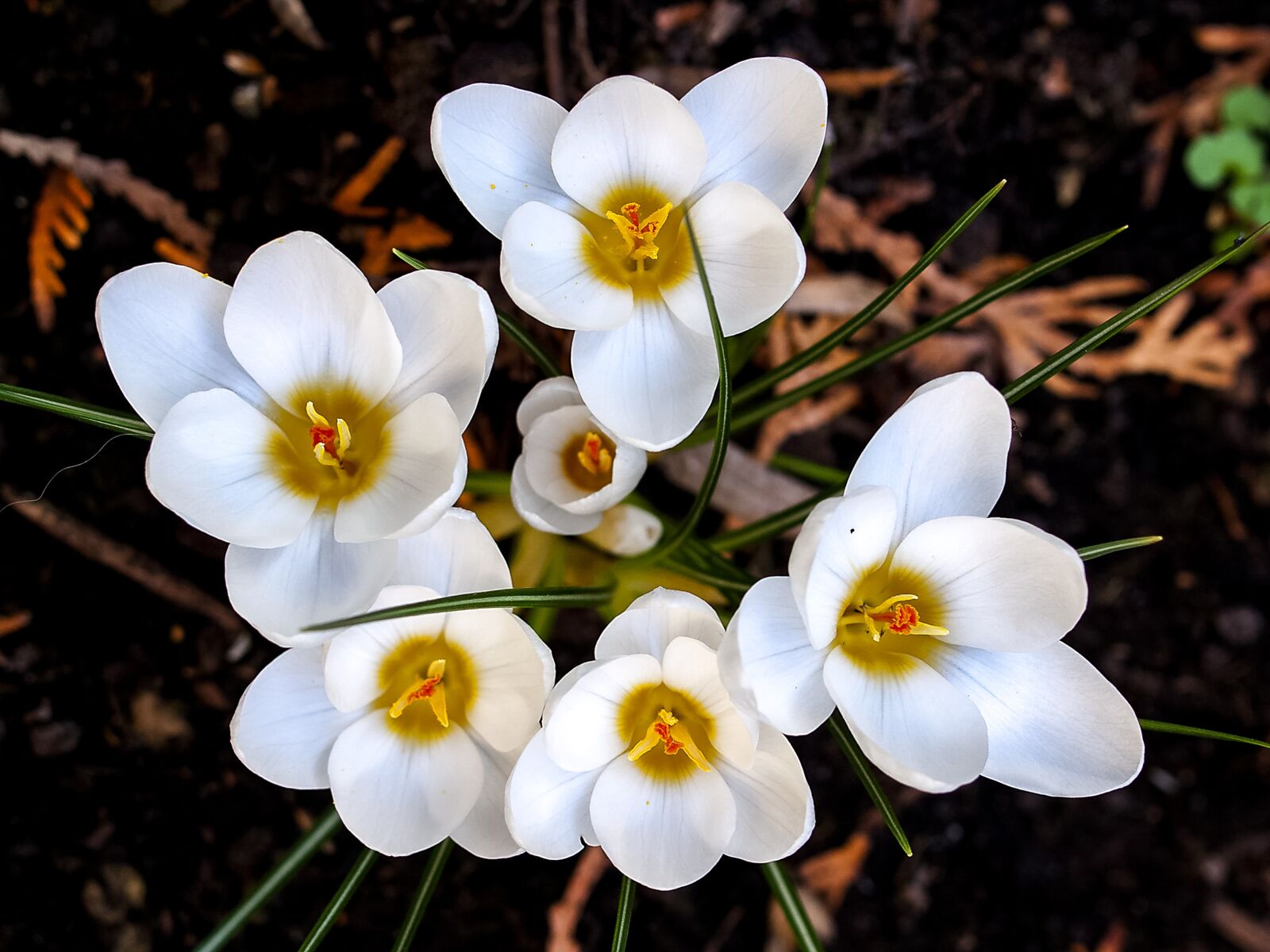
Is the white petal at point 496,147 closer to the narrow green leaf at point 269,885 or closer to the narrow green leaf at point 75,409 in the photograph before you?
the narrow green leaf at point 75,409

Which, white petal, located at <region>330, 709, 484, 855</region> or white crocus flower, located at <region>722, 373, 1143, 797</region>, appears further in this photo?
white petal, located at <region>330, 709, 484, 855</region>

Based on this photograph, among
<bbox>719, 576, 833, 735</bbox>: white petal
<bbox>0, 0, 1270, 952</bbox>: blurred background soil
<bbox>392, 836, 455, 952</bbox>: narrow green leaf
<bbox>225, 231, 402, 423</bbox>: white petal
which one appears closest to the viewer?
<bbox>719, 576, 833, 735</bbox>: white petal

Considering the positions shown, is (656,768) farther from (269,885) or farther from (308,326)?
(308,326)

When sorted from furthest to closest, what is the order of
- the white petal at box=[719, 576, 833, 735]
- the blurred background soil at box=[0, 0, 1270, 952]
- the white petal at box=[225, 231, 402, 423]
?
1. the blurred background soil at box=[0, 0, 1270, 952]
2. the white petal at box=[225, 231, 402, 423]
3. the white petal at box=[719, 576, 833, 735]

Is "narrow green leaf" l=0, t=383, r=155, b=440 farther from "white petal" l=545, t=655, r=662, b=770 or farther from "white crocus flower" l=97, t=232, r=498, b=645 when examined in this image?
"white petal" l=545, t=655, r=662, b=770

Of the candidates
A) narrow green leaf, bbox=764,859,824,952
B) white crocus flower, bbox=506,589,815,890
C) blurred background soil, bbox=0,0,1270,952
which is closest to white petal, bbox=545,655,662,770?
white crocus flower, bbox=506,589,815,890

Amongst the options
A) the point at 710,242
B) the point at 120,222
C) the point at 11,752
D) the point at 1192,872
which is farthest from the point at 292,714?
the point at 1192,872

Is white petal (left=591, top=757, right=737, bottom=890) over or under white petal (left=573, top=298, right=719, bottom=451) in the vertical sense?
under
